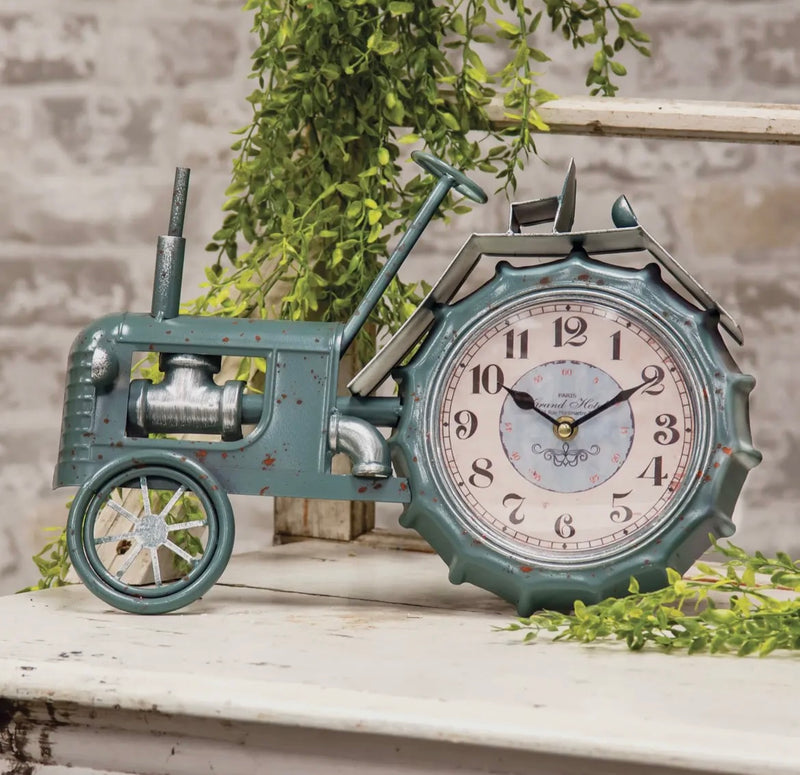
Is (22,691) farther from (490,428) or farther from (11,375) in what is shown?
(11,375)

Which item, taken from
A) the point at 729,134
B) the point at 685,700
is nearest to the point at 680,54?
the point at 729,134

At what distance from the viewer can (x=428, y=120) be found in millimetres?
1358

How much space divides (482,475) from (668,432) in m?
0.17

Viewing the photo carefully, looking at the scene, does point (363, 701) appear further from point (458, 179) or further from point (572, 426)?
point (458, 179)

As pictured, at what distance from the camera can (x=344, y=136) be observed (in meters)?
1.37

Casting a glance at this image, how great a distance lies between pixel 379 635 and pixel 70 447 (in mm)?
343

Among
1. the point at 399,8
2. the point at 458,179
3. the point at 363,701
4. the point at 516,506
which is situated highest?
the point at 399,8

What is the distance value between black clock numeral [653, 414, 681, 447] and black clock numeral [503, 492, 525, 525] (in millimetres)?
132

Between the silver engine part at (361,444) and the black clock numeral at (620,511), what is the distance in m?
0.20

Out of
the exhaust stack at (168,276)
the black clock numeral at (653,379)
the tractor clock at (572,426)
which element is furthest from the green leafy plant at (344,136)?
the black clock numeral at (653,379)

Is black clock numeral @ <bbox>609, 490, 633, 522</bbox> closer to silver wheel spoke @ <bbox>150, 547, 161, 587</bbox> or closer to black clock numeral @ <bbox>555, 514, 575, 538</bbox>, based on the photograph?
black clock numeral @ <bbox>555, 514, 575, 538</bbox>

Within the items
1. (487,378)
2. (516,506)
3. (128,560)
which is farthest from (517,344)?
(128,560)

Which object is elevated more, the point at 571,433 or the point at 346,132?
the point at 346,132

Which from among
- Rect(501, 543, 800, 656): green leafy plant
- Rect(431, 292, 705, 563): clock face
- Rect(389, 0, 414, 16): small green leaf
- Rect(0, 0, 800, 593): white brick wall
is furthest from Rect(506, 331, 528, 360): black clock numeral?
Rect(0, 0, 800, 593): white brick wall
